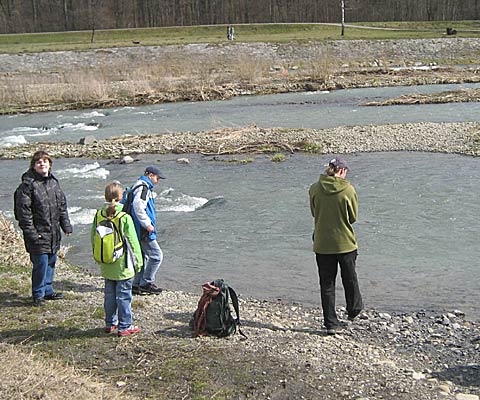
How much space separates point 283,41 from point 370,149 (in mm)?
38617

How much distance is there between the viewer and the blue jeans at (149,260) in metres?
9.50

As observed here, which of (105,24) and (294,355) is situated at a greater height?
(105,24)

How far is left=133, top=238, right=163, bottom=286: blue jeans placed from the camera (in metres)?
9.50

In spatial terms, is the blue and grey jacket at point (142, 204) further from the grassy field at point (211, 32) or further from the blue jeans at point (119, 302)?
the grassy field at point (211, 32)

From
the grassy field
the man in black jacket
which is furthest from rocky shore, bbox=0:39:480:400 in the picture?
the grassy field

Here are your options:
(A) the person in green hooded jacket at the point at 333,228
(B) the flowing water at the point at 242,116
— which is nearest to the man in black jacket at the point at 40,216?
(A) the person in green hooded jacket at the point at 333,228

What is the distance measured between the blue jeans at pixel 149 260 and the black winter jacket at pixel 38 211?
1.28 metres

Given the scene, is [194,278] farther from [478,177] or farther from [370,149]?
[370,149]

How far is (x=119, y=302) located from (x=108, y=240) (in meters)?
0.82

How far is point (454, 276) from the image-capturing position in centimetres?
1060

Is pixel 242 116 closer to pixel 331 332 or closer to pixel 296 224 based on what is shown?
pixel 296 224

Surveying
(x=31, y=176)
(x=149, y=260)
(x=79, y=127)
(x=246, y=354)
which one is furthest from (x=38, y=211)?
(x=79, y=127)

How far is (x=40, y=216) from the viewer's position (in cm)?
867

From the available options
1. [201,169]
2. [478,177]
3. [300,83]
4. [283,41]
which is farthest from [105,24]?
[478,177]
